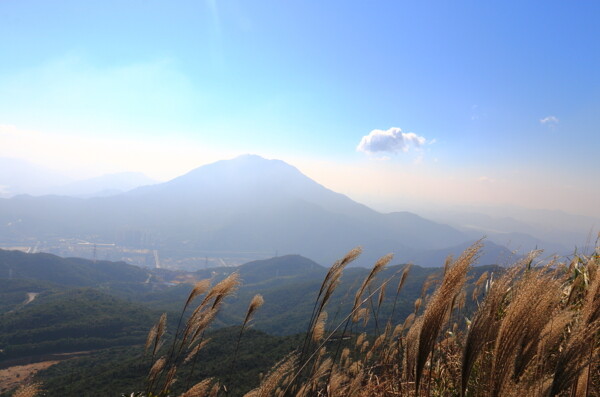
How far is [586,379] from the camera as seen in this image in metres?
1.60

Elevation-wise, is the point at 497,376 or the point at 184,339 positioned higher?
the point at 497,376

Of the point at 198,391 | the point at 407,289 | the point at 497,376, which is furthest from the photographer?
the point at 407,289

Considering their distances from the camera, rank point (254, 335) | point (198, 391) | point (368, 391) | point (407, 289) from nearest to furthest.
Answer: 1. point (198, 391)
2. point (368, 391)
3. point (254, 335)
4. point (407, 289)

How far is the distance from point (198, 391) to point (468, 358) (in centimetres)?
236

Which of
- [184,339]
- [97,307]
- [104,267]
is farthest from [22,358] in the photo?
[104,267]

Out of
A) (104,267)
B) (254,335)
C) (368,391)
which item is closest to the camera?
(368,391)

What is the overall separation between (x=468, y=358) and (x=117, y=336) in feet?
266

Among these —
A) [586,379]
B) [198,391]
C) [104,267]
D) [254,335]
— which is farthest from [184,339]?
[104,267]

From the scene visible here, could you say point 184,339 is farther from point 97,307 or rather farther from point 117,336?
point 97,307

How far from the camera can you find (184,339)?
275 centimetres

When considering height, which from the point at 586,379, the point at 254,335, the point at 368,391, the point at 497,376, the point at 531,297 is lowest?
the point at 254,335

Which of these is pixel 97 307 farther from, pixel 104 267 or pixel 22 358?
pixel 104 267

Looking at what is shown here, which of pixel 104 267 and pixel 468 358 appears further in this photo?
pixel 104 267

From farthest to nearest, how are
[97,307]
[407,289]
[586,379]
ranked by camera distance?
1. [407,289]
2. [97,307]
3. [586,379]
